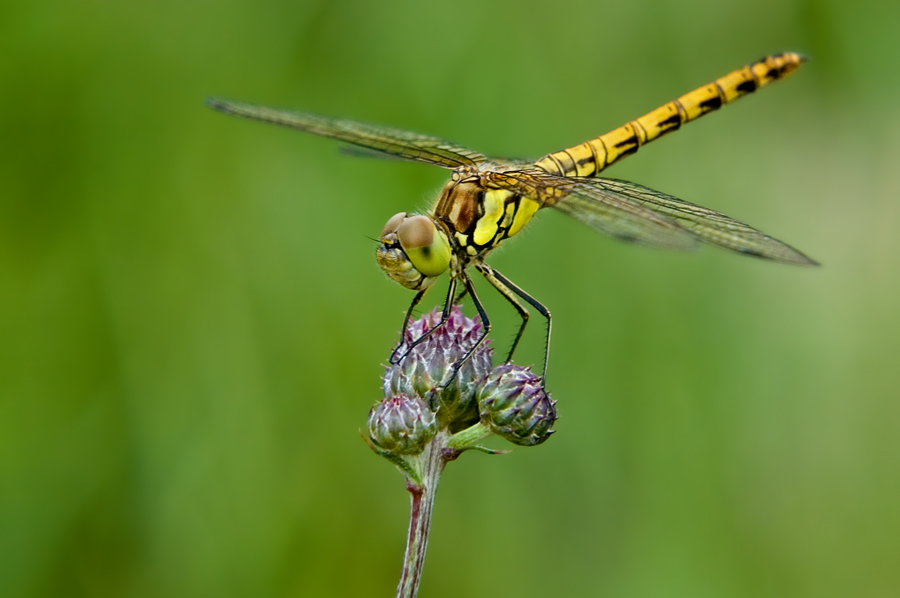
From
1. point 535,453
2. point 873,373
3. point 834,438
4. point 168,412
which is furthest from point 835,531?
point 168,412

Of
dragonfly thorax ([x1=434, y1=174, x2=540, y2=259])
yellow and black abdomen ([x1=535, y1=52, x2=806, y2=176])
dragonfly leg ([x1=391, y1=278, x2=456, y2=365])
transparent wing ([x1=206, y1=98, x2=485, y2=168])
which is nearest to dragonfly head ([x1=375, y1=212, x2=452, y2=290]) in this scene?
dragonfly leg ([x1=391, y1=278, x2=456, y2=365])

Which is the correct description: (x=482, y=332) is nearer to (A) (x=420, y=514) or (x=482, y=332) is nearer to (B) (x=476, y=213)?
(B) (x=476, y=213)

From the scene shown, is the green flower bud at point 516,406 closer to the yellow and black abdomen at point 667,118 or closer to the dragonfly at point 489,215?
the dragonfly at point 489,215

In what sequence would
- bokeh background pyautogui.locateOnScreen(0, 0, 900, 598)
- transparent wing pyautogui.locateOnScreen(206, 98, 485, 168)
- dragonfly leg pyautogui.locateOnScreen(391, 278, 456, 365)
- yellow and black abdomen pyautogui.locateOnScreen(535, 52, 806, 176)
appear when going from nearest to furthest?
dragonfly leg pyautogui.locateOnScreen(391, 278, 456, 365), transparent wing pyautogui.locateOnScreen(206, 98, 485, 168), bokeh background pyautogui.locateOnScreen(0, 0, 900, 598), yellow and black abdomen pyautogui.locateOnScreen(535, 52, 806, 176)

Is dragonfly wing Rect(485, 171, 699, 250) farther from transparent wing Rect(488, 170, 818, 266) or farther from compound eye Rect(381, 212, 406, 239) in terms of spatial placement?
compound eye Rect(381, 212, 406, 239)

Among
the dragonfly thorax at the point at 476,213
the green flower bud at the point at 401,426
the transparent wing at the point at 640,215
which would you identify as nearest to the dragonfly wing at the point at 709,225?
the transparent wing at the point at 640,215

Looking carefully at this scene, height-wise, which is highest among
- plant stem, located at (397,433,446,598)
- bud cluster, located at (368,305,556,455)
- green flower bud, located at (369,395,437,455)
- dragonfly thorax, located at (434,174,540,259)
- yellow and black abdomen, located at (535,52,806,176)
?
yellow and black abdomen, located at (535,52,806,176)

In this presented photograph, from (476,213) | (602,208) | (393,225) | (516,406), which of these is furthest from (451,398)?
(602,208)
